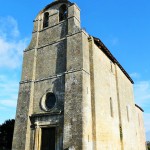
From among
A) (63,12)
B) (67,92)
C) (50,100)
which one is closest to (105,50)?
(63,12)

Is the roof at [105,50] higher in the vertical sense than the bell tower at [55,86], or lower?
higher

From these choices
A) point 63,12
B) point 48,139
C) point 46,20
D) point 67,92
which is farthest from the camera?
point 46,20

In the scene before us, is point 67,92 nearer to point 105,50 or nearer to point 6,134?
point 105,50

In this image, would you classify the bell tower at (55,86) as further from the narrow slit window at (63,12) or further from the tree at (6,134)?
the tree at (6,134)

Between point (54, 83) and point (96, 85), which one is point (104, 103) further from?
point (54, 83)

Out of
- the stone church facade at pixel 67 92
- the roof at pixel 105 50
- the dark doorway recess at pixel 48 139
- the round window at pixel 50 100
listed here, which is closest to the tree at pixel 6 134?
the stone church facade at pixel 67 92

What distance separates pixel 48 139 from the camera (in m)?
14.2

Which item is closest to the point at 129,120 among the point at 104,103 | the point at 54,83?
the point at 104,103

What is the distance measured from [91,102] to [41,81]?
14.9 ft

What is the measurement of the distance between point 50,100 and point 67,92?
1.90 m

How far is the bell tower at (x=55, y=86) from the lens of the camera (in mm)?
13242

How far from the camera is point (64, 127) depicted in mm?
13148

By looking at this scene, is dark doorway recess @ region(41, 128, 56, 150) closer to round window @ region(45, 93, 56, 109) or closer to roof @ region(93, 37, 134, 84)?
round window @ region(45, 93, 56, 109)

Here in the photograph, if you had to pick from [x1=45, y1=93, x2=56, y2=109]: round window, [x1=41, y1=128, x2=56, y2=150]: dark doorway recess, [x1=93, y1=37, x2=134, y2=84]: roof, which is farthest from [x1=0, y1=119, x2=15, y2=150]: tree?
[x1=93, y1=37, x2=134, y2=84]: roof
